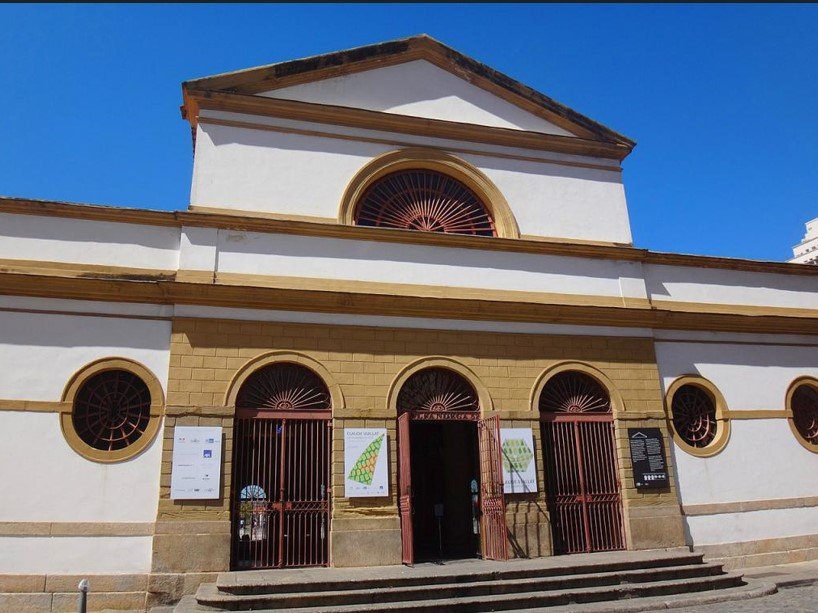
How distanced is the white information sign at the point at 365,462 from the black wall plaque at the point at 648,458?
4.34 meters

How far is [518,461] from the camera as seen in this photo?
35.8ft

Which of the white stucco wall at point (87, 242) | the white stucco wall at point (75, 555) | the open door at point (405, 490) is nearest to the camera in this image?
the white stucco wall at point (75, 555)

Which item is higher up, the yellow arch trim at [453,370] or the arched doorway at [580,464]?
the yellow arch trim at [453,370]

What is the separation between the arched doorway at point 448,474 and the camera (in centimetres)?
1033

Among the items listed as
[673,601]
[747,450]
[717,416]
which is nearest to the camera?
[673,601]

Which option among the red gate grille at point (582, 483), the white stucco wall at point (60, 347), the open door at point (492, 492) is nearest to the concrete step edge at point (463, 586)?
the open door at point (492, 492)

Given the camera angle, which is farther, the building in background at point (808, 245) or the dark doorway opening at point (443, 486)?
the building in background at point (808, 245)

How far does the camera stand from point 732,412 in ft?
40.7

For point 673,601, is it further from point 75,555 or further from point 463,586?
point 75,555

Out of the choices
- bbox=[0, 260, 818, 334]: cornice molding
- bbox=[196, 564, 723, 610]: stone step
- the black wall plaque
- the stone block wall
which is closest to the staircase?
bbox=[196, 564, 723, 610]: stone step

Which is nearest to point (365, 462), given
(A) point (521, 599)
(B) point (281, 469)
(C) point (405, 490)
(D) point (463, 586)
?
(C) point (405, 490)

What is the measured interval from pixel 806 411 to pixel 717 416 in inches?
89.2

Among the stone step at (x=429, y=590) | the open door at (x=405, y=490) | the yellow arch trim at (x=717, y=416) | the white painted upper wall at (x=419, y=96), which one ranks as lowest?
the stone step at (x=429, y=590)

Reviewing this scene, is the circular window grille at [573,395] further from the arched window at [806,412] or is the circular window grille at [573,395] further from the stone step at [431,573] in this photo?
the arched window at [806,412]
